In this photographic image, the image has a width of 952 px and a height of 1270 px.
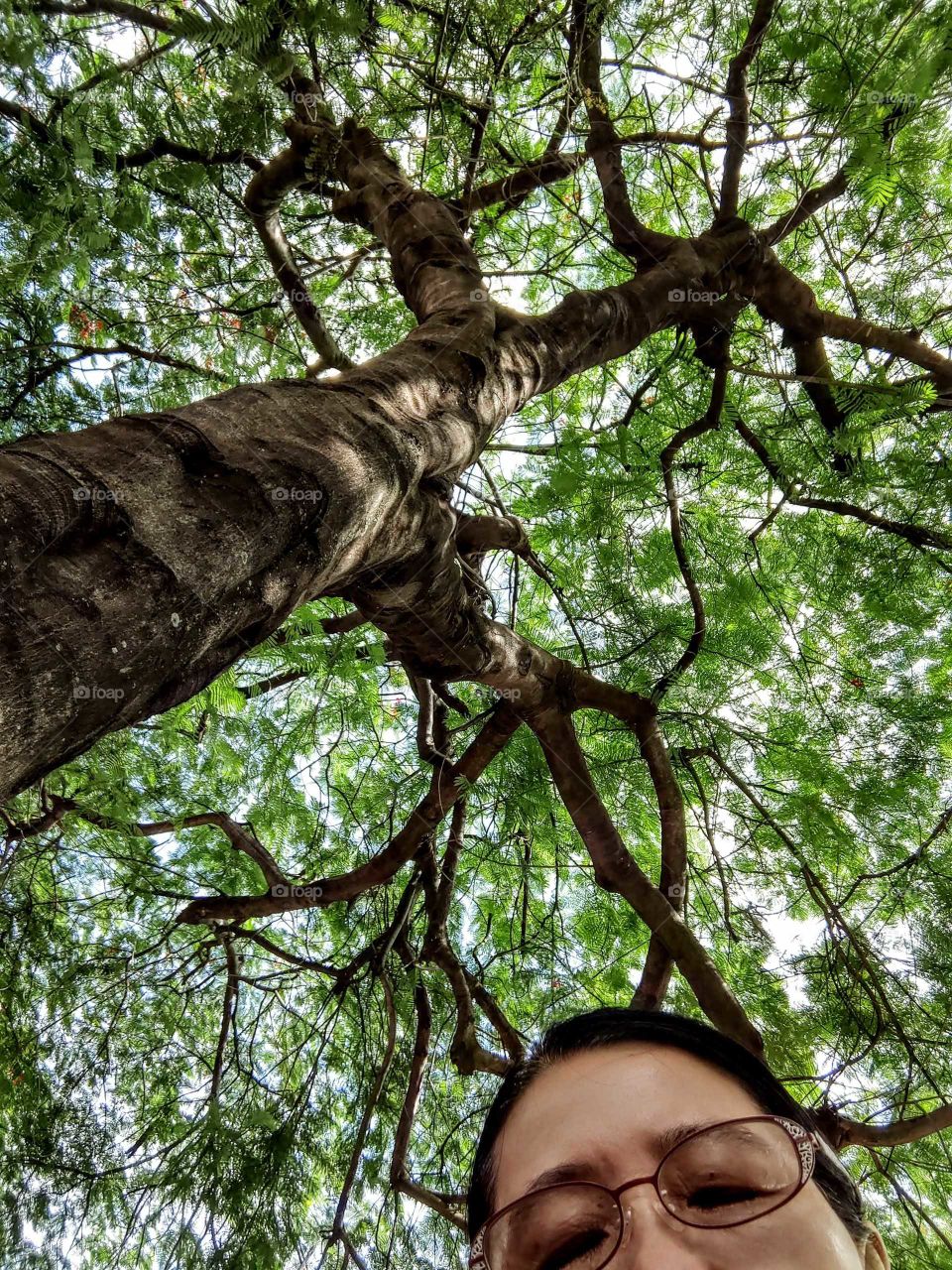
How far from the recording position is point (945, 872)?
3100 millimetres

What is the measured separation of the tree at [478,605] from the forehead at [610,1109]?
3.05ft

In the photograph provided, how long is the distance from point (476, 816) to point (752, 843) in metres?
1.25

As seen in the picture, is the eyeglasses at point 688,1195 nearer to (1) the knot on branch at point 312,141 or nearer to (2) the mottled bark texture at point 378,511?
(2) the mottled bark texture at point 378,511

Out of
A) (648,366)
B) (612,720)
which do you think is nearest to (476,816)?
(612,720)

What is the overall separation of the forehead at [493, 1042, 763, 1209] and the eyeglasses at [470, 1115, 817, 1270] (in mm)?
36

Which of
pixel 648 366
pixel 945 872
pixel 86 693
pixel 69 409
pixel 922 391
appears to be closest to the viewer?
pixel 86 693

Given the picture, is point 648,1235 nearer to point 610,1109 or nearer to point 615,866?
point 610,1109

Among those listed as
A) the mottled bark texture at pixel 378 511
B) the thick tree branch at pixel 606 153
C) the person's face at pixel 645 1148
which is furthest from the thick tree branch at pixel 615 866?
the thick tree branch at pixel 606 153

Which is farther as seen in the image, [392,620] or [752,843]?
[752,843]

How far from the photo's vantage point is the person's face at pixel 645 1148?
896 mm

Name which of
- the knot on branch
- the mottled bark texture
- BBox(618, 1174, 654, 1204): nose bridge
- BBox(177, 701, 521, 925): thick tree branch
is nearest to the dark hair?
BBox(618, 1174, 654, 1204): nose bridge

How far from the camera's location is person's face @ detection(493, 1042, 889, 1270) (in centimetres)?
90

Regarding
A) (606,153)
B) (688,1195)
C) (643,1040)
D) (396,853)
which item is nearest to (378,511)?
(643,1040)

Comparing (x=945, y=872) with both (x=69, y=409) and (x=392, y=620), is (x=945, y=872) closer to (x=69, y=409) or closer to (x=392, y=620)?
(x=392, y=620)
